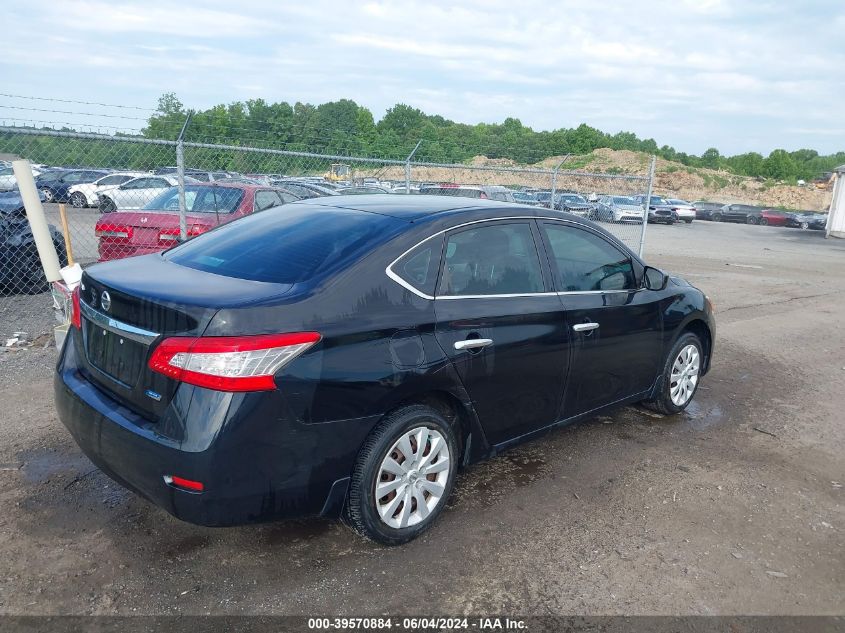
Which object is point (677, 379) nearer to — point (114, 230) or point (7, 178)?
point (114, 230)

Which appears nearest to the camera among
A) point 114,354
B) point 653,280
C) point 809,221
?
point 114,354

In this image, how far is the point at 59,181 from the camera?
19984 millimetres

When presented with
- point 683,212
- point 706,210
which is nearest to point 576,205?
point 683,212

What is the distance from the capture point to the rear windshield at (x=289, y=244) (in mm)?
3100

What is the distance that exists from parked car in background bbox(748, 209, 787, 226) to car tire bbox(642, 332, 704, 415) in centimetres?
4147

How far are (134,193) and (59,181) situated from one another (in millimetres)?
7672

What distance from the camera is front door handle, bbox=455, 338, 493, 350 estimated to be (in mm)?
3271

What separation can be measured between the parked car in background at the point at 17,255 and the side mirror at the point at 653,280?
23.8 feet

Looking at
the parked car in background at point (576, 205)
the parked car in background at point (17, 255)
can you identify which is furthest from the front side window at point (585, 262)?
the parked car in background at point (576, 205)

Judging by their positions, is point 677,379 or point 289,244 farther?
point 677,379

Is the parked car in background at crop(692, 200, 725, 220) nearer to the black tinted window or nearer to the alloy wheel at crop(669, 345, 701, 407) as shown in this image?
the alloy wheel at crop(669, 345, 701, 407)

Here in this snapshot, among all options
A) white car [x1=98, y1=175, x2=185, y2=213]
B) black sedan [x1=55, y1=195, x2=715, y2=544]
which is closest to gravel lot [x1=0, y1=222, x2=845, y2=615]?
black sedan [x1=55, y1=195, x2=715, y2=544]

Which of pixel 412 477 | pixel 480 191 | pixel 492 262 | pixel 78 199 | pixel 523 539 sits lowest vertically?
pixel 523 539

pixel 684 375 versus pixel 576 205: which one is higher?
pixel 576 205
